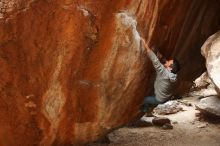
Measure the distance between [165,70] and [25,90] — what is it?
128 inches

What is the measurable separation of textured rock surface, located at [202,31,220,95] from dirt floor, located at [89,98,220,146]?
5.81 ft

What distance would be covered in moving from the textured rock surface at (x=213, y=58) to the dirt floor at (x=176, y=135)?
1769 mm

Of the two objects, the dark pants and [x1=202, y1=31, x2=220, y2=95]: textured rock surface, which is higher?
[x1=202, y1=31, x2=220, y2=95]: textured rock surface

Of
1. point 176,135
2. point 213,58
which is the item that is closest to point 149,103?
point 176,135

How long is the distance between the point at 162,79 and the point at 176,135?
2.62m

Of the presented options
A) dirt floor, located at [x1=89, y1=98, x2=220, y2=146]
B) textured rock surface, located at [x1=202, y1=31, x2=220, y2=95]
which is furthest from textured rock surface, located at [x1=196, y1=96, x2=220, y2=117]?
textured rock surface, located at [x1=202, y1=31, x2=220, y2=95]

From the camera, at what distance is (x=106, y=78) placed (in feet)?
27.9

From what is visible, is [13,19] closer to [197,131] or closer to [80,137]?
[80,137]

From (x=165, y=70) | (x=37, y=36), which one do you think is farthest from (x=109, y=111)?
(x=37, y=36)

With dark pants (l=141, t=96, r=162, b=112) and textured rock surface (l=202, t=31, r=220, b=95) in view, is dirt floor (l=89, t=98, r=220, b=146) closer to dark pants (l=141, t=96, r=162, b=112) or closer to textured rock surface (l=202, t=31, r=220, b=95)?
dark pants (l=141, t=96, r=162, b=112)

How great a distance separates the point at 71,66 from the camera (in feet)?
26.2

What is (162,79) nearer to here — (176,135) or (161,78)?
(161,78)

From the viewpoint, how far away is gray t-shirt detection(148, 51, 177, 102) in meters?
8.44

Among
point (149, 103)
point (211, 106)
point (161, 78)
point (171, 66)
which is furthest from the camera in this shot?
point (211, 106)
